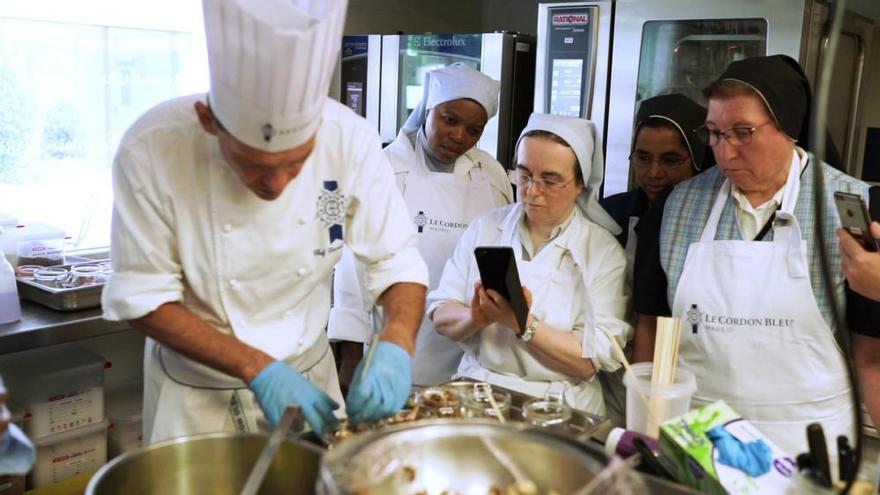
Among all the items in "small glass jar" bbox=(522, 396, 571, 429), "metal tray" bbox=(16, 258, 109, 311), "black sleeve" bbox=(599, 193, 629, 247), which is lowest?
"metal tray" bbox=(16, 258, 109, 311)

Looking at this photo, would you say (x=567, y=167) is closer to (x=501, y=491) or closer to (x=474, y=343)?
(x=474, y=343)

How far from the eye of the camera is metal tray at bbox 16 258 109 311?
2420 mm

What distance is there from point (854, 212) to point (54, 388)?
2.52 metres

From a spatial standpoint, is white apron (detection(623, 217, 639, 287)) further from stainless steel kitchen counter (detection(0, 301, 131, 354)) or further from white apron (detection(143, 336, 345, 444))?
stainless steel kitchen counter (detection(0, 301, 131, 354))

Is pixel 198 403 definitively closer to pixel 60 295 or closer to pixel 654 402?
pixel 654 402

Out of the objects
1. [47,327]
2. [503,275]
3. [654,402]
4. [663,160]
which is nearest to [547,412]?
[654,402]

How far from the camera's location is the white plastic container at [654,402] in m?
1.37

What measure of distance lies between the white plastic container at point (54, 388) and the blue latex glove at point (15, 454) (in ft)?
6.22

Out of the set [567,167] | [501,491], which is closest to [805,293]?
[567,167]

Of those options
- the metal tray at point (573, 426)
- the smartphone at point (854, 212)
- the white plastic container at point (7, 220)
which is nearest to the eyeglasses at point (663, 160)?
the smartphone at point (854, 212)

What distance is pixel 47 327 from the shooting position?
2291 millimetres

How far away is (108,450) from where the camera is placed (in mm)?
2906

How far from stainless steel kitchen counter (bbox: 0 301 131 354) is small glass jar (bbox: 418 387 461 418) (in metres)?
1.40

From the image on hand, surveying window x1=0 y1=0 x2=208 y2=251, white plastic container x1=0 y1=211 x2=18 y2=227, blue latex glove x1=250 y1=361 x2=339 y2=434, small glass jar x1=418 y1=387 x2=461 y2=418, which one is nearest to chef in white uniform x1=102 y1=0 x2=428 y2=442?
blue latex glove x1=250 y1=361 x2=339 y2=434
